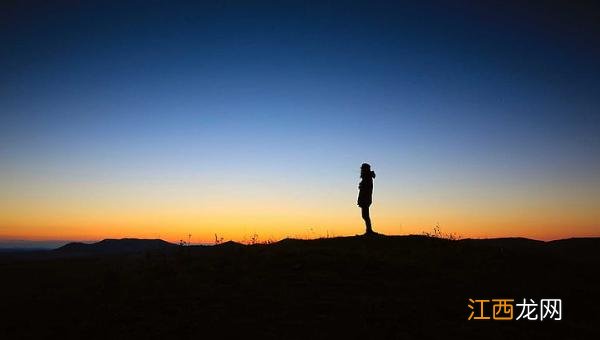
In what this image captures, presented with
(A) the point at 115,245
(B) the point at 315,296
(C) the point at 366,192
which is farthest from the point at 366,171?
(A) the point at 115,245

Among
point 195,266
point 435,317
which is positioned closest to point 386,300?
point 435,317

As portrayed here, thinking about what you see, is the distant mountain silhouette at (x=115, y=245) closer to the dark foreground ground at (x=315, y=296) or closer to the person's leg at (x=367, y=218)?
the person's leg at (x=367, y=218)

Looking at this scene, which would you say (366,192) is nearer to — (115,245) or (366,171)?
(366,171)

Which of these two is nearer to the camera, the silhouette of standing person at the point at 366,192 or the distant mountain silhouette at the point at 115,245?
the silhouette of standing person at the point at 366,192

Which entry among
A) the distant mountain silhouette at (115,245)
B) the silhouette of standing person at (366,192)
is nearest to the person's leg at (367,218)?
the silhouette of standing person at (366,192)

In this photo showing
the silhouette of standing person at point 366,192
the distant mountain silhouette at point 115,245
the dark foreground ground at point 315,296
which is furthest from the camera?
the distant mountain silhouette at point 115,245

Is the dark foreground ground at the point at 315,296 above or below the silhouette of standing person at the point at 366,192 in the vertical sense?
below

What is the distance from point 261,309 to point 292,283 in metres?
2.52

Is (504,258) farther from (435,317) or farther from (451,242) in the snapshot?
(435,317)

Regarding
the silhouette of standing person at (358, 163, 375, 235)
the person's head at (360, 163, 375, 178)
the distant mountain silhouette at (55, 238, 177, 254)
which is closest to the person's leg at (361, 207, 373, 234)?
the silhouette of standing person at (358, 163, 375, 235)

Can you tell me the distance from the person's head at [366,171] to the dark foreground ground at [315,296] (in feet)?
13.5

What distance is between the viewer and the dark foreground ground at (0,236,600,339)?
8.03 meters

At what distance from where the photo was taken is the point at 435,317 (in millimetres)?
8562

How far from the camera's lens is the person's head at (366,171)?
19.4m
